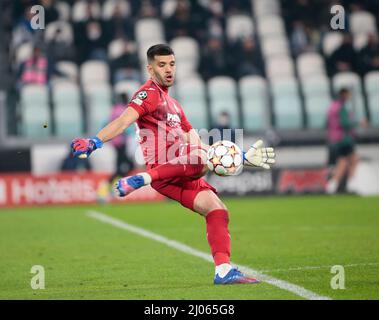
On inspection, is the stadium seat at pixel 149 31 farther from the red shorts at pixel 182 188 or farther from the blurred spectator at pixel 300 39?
the red shorts at pixel 182 188

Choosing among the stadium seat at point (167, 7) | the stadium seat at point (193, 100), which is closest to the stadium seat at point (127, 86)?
the stadium seat at point (193, 100)

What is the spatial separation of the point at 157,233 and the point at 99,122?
794 centimetres

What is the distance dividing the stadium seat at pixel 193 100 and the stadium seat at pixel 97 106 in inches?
60.9

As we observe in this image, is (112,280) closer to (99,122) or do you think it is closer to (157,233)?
(157,233)

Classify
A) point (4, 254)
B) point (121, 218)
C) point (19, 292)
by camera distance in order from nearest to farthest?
point (19, 292) → point (4, 254) → point (121, 218)

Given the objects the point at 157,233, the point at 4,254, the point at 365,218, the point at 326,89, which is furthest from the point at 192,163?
the point at 326,89

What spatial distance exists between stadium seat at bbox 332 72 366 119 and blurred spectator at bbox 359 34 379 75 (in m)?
0.31

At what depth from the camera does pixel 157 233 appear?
13.4 m

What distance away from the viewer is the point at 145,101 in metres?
8.25

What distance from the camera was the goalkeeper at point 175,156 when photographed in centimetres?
825

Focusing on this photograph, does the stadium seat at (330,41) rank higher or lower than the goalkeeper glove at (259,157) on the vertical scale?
higher

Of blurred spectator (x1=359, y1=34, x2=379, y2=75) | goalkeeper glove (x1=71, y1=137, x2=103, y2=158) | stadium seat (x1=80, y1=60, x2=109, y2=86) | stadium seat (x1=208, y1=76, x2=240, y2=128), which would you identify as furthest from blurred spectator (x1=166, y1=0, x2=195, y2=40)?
goalkeeper glove (x1=71, y1=137, x2=103, y2=158)
